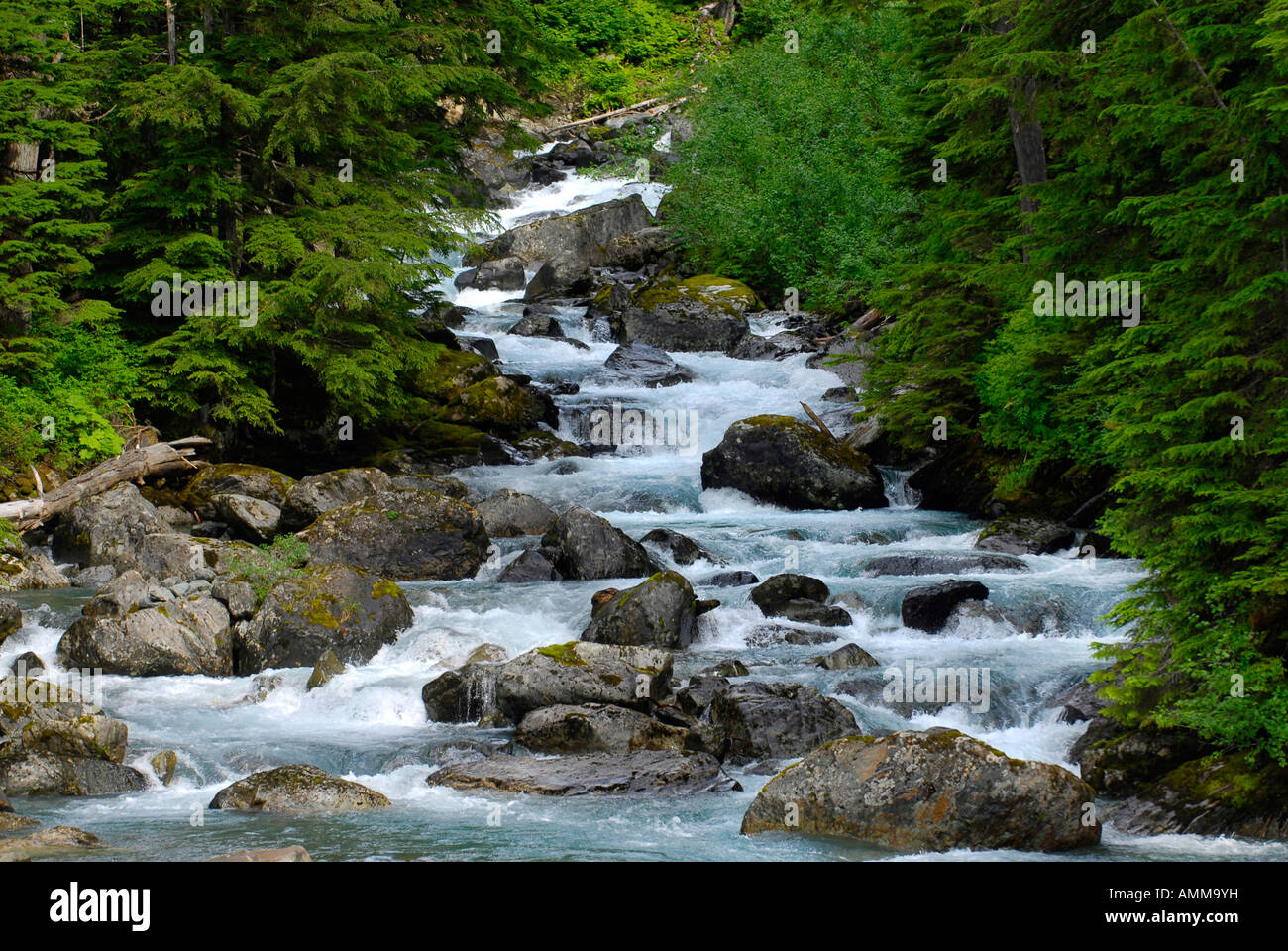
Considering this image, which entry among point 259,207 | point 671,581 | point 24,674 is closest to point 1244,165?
point 671,581

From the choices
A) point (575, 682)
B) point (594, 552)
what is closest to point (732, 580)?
point (594, 552)

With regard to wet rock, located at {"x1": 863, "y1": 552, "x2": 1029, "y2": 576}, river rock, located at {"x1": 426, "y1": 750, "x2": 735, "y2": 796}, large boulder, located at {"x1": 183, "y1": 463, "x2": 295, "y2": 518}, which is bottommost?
river rock, located at {"x1": 426, "y1": 750, "x2": 735, "y2": 796}

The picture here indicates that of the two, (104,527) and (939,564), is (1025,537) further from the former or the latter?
(104,527)

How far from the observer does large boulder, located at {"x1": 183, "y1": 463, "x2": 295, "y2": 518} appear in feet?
59.2

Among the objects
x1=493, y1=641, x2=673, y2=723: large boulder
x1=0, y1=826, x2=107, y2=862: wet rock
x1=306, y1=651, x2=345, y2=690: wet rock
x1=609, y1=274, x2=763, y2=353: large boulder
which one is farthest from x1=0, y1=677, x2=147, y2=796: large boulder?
x1=609, y1=274, x2=763, y2=353: large boulder

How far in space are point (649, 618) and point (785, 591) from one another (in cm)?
211

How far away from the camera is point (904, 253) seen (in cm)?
2175

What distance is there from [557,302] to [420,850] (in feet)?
86.4

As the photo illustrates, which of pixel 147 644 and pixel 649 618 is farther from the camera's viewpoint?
pixel 649 618

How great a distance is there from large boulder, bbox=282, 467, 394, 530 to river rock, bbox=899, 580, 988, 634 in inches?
329

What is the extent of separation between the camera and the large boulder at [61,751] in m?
9.01

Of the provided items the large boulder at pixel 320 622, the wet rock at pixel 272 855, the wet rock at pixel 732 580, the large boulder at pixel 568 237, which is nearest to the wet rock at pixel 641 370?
the large boulder at pixel 568 237

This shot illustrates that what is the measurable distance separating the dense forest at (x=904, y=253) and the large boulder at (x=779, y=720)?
2577mm

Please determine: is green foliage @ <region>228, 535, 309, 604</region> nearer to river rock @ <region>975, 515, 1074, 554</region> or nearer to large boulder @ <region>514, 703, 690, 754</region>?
large boulder @ <region>514, 703, 690, 754</region>
